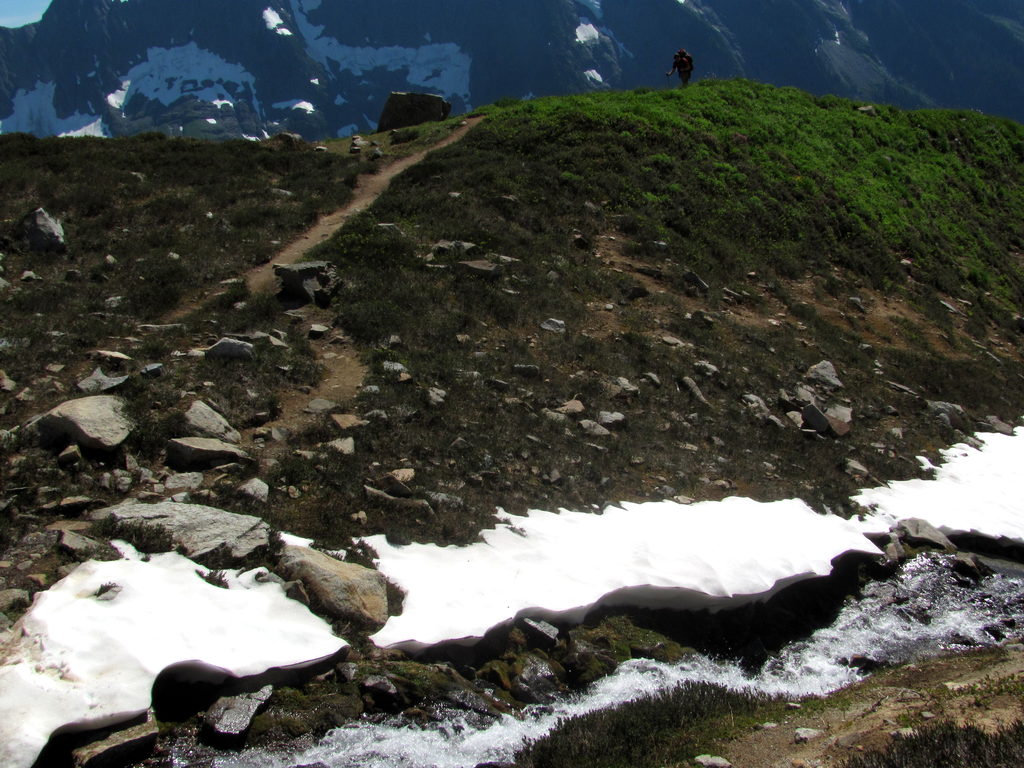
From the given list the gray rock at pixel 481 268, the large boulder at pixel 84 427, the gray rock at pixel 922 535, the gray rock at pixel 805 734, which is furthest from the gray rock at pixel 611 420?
the large boulder at pixel 84 427

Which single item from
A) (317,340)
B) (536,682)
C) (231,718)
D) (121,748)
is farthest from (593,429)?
(121,748)

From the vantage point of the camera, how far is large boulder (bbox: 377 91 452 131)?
32281 mm

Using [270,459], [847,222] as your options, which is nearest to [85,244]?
[270,459]

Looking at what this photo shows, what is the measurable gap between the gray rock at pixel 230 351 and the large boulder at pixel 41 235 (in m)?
7.01

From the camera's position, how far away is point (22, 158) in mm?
20859

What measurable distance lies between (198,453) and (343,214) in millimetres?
12135

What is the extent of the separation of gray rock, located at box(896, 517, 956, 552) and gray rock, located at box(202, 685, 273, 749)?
913 centimetres

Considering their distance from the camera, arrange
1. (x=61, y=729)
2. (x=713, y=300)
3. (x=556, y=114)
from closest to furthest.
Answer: (x=61, y=729) < (x=713, y=300) < (x=556, y=114)

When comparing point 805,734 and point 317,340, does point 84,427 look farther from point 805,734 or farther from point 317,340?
point 805,734

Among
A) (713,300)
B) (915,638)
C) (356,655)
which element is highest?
(713,300)

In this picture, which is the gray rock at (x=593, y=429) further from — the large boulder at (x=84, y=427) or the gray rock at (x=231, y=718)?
the gray rock at (x=231, y=718)

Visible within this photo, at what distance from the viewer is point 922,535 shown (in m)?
10.2

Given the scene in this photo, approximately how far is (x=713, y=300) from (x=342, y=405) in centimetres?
1049

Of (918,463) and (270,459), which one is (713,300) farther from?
(270,459)
